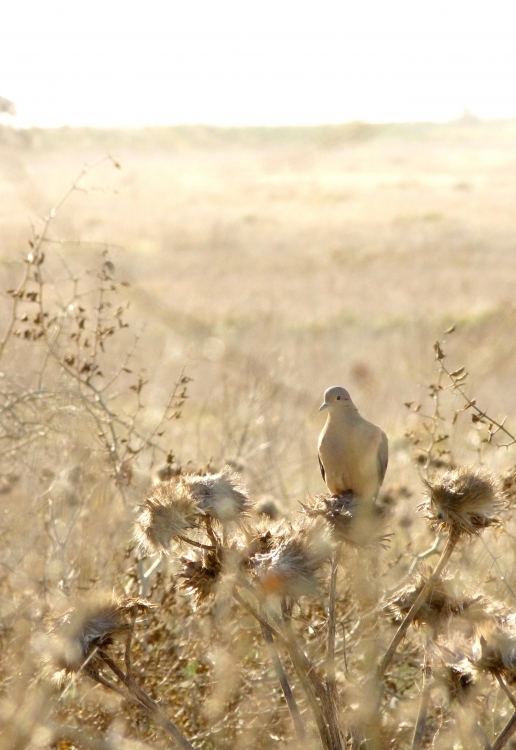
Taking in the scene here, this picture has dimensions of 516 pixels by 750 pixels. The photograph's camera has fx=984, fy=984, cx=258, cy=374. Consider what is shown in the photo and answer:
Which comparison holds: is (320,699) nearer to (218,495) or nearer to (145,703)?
(145,703)

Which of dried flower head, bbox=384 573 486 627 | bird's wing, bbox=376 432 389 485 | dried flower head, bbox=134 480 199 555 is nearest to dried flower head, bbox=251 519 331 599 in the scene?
dried flower head, bbox=134 480 199 555

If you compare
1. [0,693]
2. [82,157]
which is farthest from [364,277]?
[0,693]

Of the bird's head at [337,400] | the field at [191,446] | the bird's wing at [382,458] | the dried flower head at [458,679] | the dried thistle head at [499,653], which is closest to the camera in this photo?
the dried thistle head at [499,653]

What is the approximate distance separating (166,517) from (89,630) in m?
0.37

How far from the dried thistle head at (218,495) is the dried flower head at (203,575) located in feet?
0.37

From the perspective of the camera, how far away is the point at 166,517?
2713 mm

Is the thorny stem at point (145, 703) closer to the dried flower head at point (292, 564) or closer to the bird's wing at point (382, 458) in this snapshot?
the dried flower head at point (292, 564)

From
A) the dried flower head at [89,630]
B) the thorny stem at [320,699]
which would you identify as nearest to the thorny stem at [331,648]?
the thorny stem at [320,699]

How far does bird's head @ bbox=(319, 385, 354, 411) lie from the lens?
4.48 m

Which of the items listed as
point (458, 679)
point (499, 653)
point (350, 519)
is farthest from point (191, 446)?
point (499, 653)

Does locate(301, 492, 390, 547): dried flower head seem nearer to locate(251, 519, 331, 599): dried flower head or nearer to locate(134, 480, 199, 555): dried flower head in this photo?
locate(251, 519, 331, 599): dried flower head

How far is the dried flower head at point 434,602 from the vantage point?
114 inches

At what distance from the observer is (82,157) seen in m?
5.71

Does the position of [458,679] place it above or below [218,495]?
below
